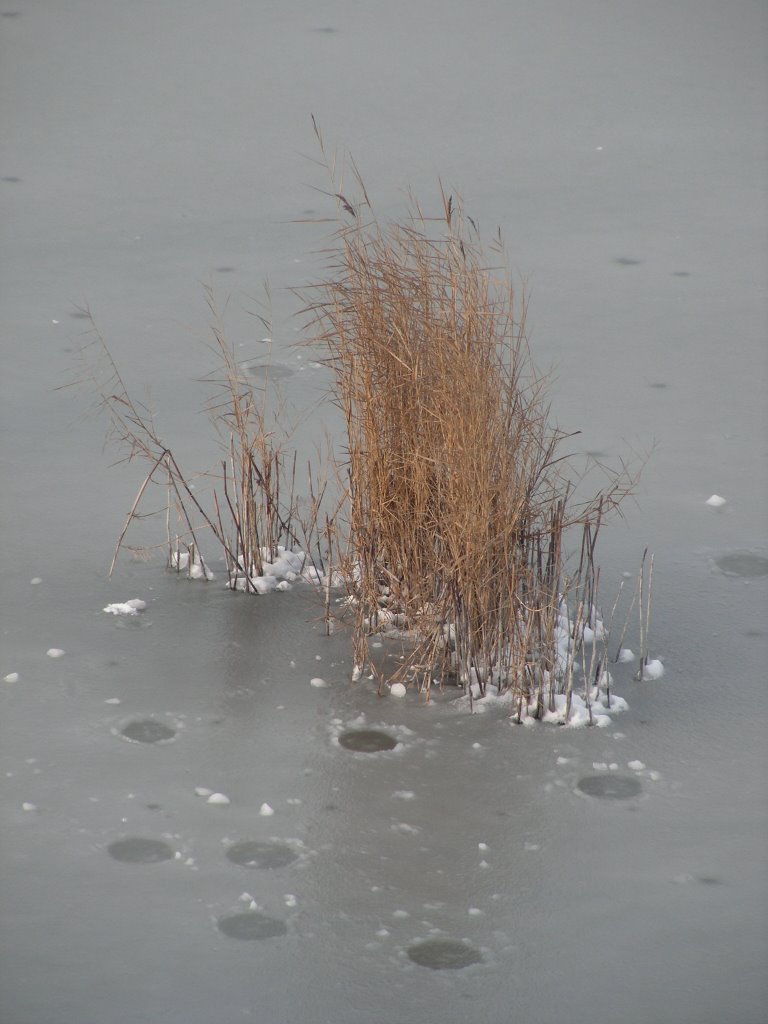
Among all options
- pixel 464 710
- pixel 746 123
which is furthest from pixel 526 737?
pixel 746 123

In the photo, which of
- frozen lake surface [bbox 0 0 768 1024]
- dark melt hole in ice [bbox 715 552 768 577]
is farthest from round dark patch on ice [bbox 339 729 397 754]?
dark melt hole in ice [bbox 715 552 768 577]

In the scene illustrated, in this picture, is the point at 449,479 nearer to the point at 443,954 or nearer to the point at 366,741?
the point at 366,741

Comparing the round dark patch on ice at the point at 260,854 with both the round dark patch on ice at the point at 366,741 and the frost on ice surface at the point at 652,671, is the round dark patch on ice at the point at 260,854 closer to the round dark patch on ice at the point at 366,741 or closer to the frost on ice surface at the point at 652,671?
the round dark patch on ice at the point at 366,741

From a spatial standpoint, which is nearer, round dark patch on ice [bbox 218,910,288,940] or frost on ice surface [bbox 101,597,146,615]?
round dark patch on ice [bbox 218,910,288,940]

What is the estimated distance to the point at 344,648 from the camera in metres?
3.40

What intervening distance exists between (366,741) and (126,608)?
0.79 meters

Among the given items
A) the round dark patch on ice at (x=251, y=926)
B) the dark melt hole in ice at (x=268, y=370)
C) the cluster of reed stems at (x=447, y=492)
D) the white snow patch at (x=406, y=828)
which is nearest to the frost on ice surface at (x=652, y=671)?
the cluster of reed stems at (x=447, y=492)

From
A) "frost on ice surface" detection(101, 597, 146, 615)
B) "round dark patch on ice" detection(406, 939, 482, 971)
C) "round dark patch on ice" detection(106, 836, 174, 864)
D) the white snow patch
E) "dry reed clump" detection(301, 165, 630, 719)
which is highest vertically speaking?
"dry reed clump" detection(301, 165, 630, 719)

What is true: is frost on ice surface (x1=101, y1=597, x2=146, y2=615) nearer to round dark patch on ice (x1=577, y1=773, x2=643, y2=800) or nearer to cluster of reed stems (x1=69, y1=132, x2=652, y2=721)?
cluster of reed stems (x1=69, y1=132, x2=652, y2=721)

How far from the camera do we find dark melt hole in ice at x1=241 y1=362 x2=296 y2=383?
469 centimetres

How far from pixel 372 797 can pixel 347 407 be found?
877mm

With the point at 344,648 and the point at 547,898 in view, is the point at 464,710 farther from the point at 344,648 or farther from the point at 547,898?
the point at 547,898

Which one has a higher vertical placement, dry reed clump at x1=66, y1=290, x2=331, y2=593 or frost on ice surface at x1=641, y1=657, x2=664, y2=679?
dry reed clump at x1=66, y1=290, x2=331, y2=593

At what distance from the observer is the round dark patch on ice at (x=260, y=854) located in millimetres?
2671
